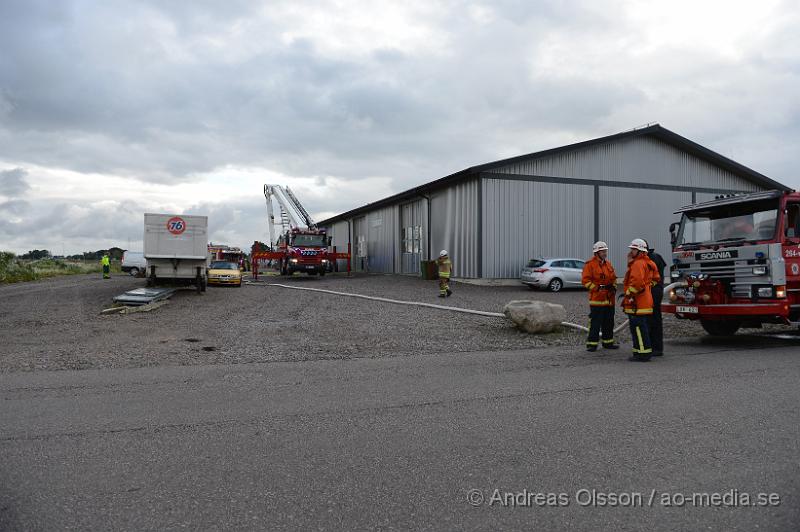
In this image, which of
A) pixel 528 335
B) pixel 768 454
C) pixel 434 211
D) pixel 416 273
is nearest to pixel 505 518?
pixel 768 454

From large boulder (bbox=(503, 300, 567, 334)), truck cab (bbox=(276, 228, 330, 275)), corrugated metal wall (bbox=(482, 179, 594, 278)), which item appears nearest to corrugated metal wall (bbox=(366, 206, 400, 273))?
truck cab (bbox=(276, 228, 330, 275))

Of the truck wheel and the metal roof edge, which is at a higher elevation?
the metal roof edge

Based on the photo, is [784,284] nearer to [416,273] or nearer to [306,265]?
[416,273]

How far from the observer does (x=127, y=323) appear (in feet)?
45.1

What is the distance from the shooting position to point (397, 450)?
4.51 m

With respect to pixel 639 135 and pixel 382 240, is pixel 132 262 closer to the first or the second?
pixel 382 240

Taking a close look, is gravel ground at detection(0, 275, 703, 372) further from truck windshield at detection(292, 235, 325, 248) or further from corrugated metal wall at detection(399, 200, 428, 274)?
truck windshield at detection(292, 235, 325, 248)

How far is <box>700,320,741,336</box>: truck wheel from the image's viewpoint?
11.9 meters

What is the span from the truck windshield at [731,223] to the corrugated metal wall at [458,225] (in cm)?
1305

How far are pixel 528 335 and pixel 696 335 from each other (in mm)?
3798

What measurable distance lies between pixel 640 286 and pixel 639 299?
219mm

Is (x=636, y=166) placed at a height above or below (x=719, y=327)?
above

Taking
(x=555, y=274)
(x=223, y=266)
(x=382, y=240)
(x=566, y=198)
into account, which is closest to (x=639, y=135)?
(x=566, y=198)

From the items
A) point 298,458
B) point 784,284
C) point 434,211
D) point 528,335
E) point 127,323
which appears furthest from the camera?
point 434,211
